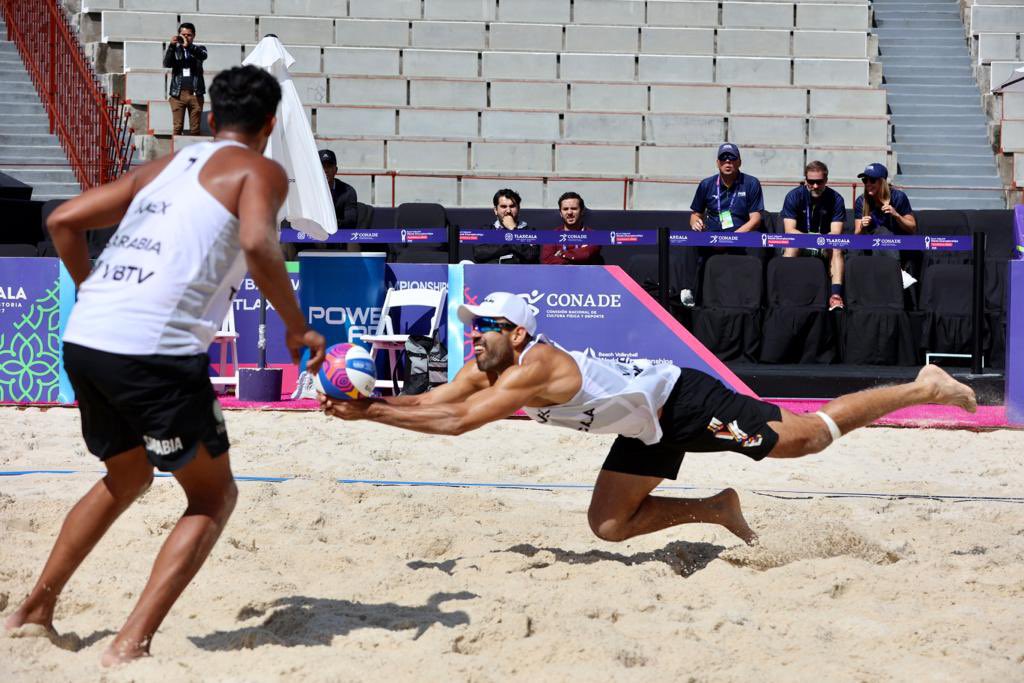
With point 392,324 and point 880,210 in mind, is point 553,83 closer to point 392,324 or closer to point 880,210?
point 880,210

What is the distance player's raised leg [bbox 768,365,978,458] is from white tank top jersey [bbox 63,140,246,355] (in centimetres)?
253

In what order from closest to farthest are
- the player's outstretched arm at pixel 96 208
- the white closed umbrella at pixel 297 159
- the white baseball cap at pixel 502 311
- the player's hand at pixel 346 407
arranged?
the player's outstretched arm at pixel 96 208 → the player's hand at pixel 346 407 → the white baseball cap at pixel 502 311 → the white closed umbrella at pixel 297 159

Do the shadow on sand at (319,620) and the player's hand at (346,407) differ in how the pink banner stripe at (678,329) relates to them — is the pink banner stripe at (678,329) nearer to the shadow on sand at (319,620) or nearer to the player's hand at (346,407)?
the shadow on sand at (319,620)

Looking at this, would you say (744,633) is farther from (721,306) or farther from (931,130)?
(931,130)

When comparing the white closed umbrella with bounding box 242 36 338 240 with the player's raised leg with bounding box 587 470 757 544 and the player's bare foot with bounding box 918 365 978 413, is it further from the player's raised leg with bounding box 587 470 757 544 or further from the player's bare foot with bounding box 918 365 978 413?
the player's bare foot with bounding box 918 365 978 413

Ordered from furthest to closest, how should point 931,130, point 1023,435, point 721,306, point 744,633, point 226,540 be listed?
point 931,130, point 721,306, point 1023,435, point 226,540, point 744,633

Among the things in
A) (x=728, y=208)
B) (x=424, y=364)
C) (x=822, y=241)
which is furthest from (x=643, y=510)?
(x=728, y=208)

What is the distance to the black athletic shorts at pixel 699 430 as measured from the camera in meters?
4.94

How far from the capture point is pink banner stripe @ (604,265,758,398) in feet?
29.8

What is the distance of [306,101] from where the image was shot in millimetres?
15195

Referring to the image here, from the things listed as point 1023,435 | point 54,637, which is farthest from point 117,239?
point 1023,435

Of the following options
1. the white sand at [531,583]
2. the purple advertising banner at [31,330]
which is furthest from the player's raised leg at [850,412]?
the purple advertising banner at [31,330]

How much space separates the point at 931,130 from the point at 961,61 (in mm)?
1800

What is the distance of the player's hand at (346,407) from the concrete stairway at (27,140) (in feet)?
37.9
